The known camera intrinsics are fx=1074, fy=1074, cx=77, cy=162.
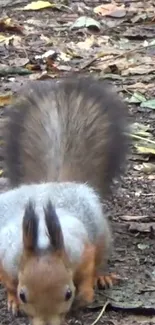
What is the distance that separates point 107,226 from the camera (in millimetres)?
3441

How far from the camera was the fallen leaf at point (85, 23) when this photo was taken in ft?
20.3

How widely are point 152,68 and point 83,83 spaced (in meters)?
1.74

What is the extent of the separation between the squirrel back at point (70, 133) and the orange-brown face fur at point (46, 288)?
83 cm

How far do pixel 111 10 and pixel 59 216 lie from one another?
3.45 m

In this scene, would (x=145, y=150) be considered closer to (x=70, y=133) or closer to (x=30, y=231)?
(x=70, y=133)

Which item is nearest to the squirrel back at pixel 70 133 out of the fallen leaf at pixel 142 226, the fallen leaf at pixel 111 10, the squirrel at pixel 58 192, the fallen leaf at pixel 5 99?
the squirrel at pixel 58 192

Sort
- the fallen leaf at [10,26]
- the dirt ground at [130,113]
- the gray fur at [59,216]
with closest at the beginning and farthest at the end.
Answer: the gray fur at [59,216]
the dirt ground at [130,113]
the fallen leaf at [10,26]

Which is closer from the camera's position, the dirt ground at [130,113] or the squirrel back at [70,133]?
the dirt ground at [130,113]

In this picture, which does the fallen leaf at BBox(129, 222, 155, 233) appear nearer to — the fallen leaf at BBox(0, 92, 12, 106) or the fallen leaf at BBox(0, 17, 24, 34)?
the fallen leaf at BBox(0, 92, 12, 106)

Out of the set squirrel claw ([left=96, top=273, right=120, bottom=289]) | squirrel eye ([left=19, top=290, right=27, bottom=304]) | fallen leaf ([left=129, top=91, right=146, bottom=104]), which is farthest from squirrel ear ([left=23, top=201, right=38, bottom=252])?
fallen leaf ([left=129, top=91, right=146, bottom=104])

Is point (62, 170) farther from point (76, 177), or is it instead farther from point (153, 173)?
point (153, 173)

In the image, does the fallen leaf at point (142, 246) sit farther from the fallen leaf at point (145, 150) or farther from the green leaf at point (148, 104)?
the green leaf at point (148, 104)

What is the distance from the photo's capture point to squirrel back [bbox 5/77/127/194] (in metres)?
3.74

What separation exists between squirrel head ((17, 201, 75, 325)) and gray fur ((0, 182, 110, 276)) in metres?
0.04
